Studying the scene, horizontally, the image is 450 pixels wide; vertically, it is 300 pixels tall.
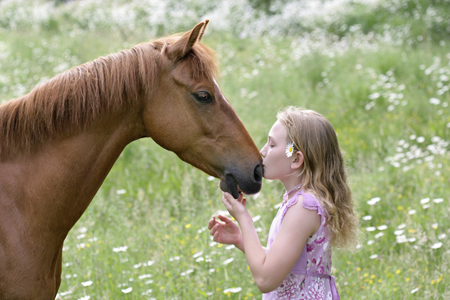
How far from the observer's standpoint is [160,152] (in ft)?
17.2

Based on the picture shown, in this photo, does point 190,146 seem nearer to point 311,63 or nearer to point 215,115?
point 215,115

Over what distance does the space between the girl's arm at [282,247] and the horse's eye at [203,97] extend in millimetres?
624

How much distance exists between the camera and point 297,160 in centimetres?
198

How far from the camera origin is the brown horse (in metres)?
1.94

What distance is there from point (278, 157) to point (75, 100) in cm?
98

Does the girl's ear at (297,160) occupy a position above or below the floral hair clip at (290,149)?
below

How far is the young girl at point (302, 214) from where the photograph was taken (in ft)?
5.84

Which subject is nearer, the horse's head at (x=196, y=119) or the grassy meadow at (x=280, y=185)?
the horse's head at (x=196, y=119)

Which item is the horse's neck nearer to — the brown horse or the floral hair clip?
the brown horse

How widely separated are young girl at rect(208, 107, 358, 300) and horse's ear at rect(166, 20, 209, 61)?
545mm

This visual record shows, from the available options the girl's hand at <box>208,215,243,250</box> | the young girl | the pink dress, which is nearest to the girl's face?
the young girl

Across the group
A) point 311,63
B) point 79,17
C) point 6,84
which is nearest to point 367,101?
point 311,63

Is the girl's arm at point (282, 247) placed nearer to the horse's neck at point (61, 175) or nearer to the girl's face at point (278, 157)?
the girl's face at point (278, 157)

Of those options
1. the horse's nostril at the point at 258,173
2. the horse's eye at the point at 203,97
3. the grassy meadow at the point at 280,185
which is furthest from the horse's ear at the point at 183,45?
the grassy meadow at the point at 280,185
